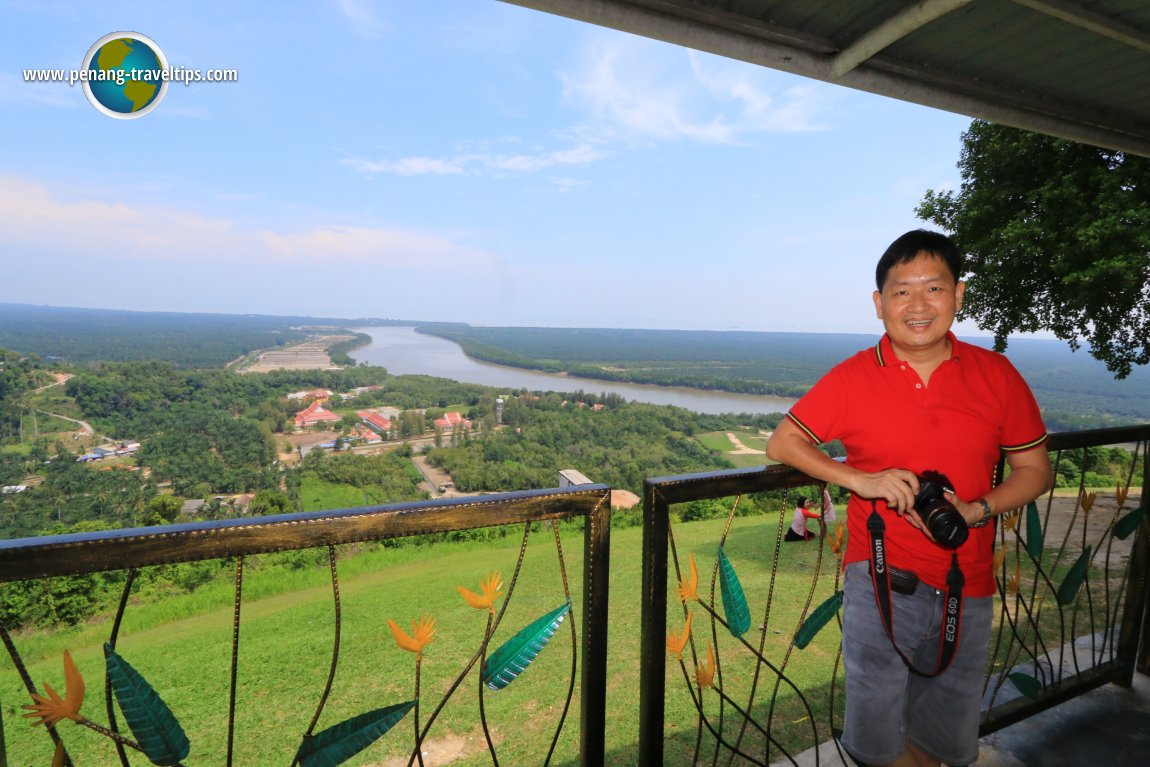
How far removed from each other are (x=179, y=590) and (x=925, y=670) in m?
17.0

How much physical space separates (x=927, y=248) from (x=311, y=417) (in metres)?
50.9

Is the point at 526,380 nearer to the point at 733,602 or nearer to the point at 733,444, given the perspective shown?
the point at 733,444

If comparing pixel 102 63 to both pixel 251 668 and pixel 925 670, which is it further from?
pixel 925 670

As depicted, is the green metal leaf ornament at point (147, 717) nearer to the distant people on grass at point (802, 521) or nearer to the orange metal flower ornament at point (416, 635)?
the orange metal flower ornament at point (416, 635)

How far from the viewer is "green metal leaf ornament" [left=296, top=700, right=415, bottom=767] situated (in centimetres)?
107

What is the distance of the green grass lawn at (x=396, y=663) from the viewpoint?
415 cm

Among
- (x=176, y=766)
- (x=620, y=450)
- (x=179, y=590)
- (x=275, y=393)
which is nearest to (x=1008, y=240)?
(x=176, y=766)

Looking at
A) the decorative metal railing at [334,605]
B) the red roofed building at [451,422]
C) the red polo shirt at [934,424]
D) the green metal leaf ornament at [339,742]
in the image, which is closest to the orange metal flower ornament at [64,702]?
the decorative metal railing at [334,605]

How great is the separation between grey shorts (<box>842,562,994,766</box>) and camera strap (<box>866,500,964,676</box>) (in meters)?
0.03

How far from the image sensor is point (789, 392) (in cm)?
5328

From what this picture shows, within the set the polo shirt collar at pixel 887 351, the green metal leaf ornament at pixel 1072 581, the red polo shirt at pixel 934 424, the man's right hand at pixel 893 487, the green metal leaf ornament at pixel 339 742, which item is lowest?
the green metal leaf ornament at pixel 1072 581

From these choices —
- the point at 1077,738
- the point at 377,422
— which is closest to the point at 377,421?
the point at 377,422

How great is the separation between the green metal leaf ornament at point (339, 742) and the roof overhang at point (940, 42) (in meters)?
1.73

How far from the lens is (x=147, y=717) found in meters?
0.97
